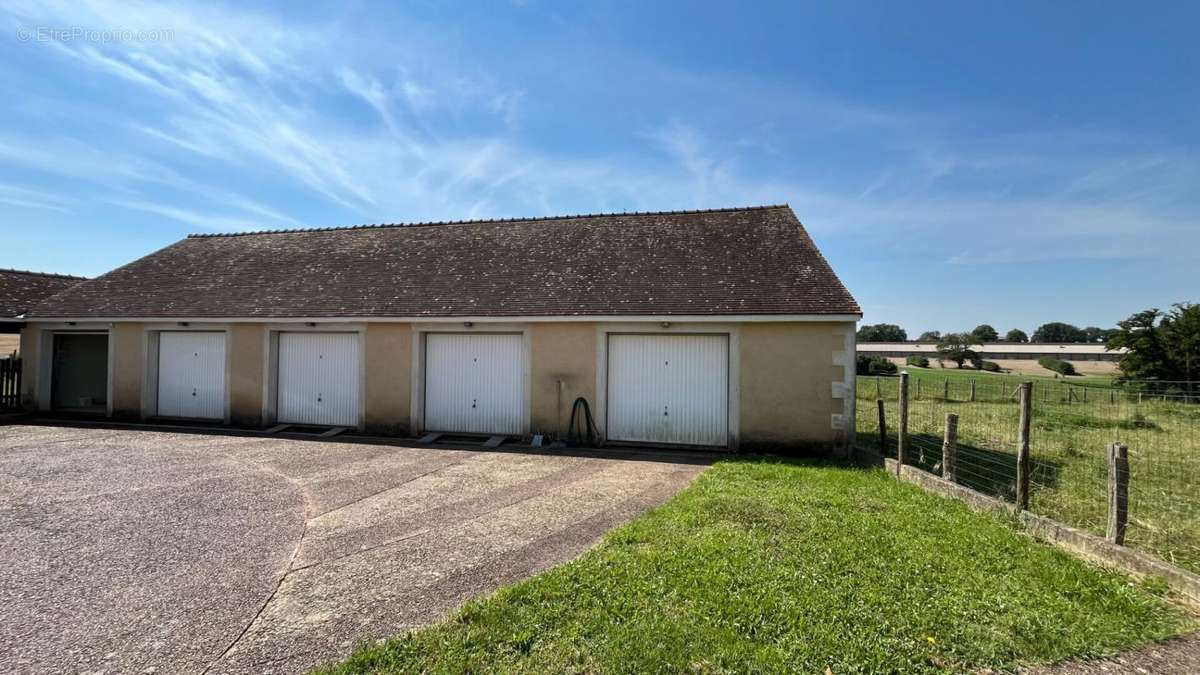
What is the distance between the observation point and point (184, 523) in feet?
18.7

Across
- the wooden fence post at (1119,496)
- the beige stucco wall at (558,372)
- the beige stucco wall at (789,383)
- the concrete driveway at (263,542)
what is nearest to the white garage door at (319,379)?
the concrete driveway at (263,542)

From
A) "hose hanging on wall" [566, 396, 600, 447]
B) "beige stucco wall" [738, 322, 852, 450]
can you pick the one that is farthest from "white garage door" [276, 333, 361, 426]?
"beige stucco wall" [738, 322, 852, 450]

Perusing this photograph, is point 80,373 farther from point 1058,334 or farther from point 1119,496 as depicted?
Answer: point 1058,334

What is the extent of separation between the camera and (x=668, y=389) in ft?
35.2

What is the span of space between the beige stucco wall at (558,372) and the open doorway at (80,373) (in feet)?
38.9

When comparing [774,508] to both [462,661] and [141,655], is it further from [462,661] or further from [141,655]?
[141,655]

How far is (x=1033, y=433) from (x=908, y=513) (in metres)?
9.43

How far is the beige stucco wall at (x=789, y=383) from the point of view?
9750 mm

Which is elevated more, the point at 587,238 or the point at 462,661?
the point at 587,238

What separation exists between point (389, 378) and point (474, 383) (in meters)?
1.87

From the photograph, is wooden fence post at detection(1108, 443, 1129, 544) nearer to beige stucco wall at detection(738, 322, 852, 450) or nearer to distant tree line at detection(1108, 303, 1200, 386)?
beige stucco wall at detection(738, 322, 852, 450)

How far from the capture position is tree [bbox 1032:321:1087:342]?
10281cm

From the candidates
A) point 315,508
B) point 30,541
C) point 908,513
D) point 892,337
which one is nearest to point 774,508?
point 908,513

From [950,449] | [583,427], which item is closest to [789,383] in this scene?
[950,449]
